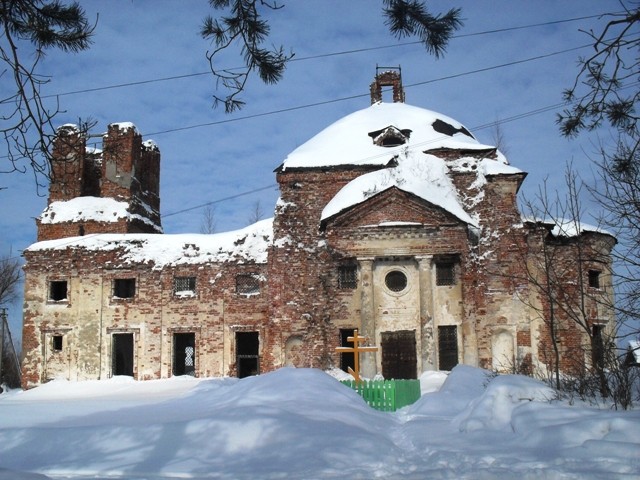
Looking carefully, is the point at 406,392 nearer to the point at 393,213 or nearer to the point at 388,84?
the point at 393,213

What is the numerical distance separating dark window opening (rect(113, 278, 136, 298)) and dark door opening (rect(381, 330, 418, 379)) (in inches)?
441

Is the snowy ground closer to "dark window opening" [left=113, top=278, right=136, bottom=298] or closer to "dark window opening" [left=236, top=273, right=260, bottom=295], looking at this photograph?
"dark window opening" [left=236, top=273, right=260, bottom=295]

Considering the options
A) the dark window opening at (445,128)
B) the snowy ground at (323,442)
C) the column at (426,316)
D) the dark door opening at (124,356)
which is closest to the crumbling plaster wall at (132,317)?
the dark door opening at (124,356)

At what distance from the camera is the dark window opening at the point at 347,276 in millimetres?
23562

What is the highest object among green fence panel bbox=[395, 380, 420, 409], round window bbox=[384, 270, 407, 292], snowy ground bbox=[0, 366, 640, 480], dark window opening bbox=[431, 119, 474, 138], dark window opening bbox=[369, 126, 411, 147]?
dark window opening bbox=[431, 119, 474, 138]

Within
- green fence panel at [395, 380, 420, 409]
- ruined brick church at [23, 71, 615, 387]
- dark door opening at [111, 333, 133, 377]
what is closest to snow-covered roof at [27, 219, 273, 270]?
ruined brick church at [23, 71, 615, 387]

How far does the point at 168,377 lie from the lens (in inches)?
993

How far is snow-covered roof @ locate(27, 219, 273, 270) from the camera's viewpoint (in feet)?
84.5

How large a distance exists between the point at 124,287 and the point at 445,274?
1377 centimetres

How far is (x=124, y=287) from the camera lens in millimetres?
26844

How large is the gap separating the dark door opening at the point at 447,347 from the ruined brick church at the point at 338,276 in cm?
4

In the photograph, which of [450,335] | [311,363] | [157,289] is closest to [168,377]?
[157,289]

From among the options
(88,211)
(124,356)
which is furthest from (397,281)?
(88,211)

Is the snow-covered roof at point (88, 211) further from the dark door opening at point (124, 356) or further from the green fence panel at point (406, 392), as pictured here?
the green fence panel at point (406, 392)
